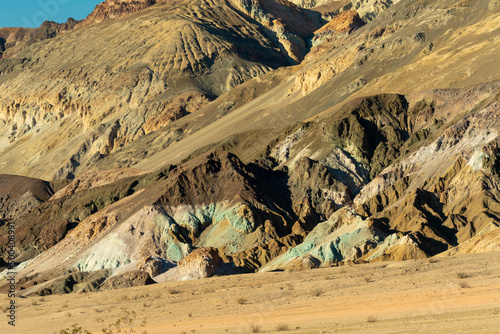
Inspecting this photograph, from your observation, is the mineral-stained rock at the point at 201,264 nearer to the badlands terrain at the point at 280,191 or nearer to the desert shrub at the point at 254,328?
the badlands terrain at the point at 280,191

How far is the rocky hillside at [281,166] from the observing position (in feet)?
200

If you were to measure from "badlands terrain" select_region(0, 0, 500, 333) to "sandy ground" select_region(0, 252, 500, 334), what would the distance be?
125 millimetres

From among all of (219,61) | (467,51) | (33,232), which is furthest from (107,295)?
(219,61)

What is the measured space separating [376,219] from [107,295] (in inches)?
1177

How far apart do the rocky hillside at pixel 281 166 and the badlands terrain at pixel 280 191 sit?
0.88 ft

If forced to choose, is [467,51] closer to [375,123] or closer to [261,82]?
[375,123]

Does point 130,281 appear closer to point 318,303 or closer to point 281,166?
point 318,303

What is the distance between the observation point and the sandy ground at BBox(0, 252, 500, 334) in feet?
75.9

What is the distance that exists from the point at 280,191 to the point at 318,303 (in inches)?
2140

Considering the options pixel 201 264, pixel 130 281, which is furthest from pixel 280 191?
pixel 130 281

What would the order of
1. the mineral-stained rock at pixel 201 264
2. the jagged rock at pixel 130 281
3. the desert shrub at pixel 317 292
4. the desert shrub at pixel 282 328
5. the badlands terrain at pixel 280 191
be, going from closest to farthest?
the desert shrub at pixel 282 328, the desert shrub at pixel 317 292, the badlands terrain at pixel 280 191, the jagged rock at pixel 130 281, the mineral-stained rock at pixel 201 264

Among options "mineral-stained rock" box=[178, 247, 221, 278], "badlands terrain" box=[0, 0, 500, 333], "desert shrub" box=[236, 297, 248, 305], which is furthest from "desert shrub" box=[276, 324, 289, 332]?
"mineral-stained rock" box=[178, 247, 221, 278]

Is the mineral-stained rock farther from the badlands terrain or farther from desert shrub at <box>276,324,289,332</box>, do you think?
desert shrub at <box>276,324,289,332</box>

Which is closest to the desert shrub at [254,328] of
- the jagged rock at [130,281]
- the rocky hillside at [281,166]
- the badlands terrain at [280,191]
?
the badlands terrain at [280,191]
